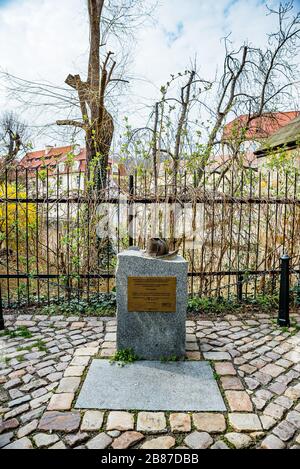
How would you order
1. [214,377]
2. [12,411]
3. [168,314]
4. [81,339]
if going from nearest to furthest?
[12,411] < [214,377] < [168,314] < [81,339]

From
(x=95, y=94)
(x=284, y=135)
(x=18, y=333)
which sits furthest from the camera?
(x=284, y=135)

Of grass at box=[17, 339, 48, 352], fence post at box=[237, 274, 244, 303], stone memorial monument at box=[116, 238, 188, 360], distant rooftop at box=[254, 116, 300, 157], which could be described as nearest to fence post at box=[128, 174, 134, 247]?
stone memorial monument at box=[116, 238, 188, 360]

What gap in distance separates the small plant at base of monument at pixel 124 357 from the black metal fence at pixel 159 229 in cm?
171

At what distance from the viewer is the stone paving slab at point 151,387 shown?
258 centimetres

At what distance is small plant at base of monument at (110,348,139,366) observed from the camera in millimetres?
3219

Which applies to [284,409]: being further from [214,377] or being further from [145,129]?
[145,129]

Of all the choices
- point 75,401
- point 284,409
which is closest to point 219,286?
point 284,409

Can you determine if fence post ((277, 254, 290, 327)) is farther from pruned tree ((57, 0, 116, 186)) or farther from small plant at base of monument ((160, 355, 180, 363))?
pruned tree ((57, 0, 116, 186))

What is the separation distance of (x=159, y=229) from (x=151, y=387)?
268 cm

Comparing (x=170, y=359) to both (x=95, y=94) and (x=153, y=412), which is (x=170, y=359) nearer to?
(x=153, y=412)

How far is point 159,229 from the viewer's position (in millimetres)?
5098

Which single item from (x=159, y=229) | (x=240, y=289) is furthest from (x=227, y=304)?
(x=159, y=229)

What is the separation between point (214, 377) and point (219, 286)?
7.47 feet
